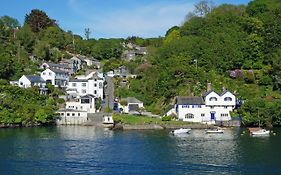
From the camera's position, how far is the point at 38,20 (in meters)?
83.3

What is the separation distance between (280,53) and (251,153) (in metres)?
31.9

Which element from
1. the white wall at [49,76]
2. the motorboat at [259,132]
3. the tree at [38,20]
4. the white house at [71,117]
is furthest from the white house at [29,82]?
the motorboat at [259,132]

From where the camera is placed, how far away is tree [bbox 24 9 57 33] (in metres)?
82.6

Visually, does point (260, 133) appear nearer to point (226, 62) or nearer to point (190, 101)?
point (190, 101)

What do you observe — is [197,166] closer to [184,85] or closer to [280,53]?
[184,85]

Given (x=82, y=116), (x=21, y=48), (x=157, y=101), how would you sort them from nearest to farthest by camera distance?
1. (x=82, y=116)
2. (x=157, y=101)
3. (x=21, y=48)

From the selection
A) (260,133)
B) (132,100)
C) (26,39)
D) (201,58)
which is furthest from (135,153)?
(26,39)

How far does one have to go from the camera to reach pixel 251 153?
31.5 meters

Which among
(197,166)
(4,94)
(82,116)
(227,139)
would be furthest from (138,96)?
(197,166)

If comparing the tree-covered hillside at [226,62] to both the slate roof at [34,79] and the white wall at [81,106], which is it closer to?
the white wall at [81,106]

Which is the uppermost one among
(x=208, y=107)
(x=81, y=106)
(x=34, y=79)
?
(x=34, y=79)

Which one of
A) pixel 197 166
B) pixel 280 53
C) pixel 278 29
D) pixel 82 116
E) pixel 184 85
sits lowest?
pixel 197 166

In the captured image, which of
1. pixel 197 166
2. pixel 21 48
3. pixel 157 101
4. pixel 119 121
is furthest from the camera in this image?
pixel 21 48

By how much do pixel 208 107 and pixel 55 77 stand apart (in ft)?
75.4
